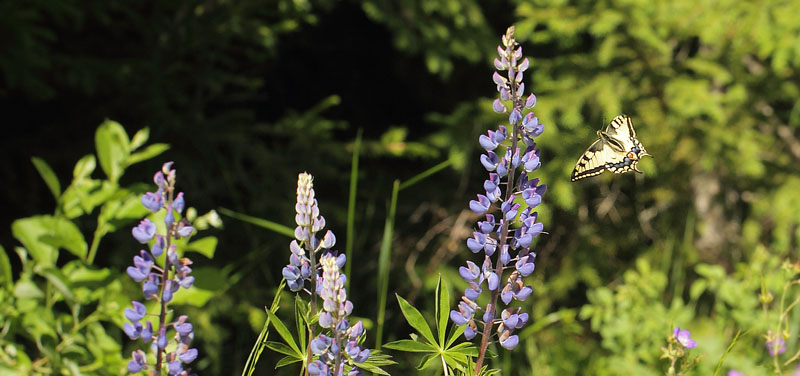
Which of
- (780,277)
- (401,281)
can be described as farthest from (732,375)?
(401,281)

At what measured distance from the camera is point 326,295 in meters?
1.08

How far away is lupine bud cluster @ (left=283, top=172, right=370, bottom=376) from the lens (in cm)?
108

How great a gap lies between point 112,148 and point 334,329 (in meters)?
1.19

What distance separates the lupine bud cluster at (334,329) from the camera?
1.08 meters

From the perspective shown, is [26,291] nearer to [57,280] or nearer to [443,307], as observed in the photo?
[57,280]

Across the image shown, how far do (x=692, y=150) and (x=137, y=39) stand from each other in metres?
2.71

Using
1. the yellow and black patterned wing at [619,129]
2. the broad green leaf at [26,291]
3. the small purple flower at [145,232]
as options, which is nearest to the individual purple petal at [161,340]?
the small purple flower at [145,232]

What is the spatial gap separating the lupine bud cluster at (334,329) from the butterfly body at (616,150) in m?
0.74

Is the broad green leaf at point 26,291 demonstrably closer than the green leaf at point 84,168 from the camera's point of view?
Yes

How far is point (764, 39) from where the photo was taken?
311 centimetres

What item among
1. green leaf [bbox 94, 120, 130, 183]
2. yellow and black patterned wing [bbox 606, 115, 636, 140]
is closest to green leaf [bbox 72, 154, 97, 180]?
green leaf [bbox 94, 120, 130, 183]

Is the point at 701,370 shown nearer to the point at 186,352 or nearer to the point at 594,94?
the point at 594,94

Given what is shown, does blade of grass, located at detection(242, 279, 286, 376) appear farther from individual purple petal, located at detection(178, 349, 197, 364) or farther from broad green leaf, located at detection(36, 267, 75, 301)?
broad green leaf, located at detection(36, 267, 75, 301)

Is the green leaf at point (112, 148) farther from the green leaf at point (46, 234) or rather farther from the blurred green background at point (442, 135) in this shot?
the blurred green background at point (442, 135)
